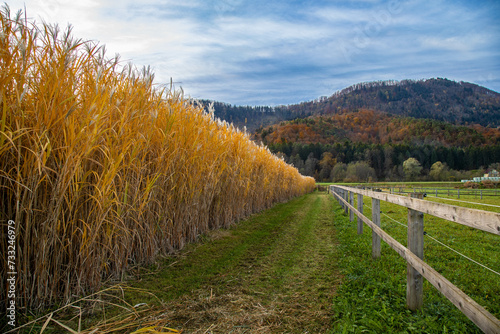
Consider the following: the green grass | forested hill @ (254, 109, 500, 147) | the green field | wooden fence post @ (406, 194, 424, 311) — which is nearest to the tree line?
forested hill @ (254, 109, 500, 147)

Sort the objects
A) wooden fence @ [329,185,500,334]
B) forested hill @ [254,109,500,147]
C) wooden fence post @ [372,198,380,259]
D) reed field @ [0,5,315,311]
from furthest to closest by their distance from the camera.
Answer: forested hill @ [254,109,500,147], wooden fence post @ [372,198,380,259], reed field @ [0,5,315,311], wooden fence @ [329,185,500,334]

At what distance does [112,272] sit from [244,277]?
4.49ft

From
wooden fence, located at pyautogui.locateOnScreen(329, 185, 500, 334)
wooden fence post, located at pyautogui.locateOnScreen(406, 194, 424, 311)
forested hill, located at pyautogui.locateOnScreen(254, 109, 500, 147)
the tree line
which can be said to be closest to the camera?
wooden fence, located at pyautogui.locateOnScreen(329, 185, 500, 334)

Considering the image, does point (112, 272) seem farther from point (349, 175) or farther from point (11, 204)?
point (349, 175)

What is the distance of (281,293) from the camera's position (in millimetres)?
2535

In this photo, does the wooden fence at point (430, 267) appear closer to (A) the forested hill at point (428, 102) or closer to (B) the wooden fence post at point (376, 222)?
(B) the wooden fence post at point (376, 222)

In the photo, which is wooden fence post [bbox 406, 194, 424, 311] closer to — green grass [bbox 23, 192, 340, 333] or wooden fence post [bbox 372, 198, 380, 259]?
green grass [bbox 23, 192, 340, 333]

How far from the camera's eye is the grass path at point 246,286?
6.48 ft

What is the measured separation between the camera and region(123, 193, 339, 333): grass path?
77.7 inches

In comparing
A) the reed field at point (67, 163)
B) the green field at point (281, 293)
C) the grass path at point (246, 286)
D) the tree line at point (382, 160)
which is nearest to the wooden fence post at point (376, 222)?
the green field at point (281, 293)

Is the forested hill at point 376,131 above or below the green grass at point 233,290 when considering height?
above

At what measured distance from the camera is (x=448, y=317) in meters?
2.04

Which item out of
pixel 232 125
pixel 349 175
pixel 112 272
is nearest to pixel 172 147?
pixel 112 272

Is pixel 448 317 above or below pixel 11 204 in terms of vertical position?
below
